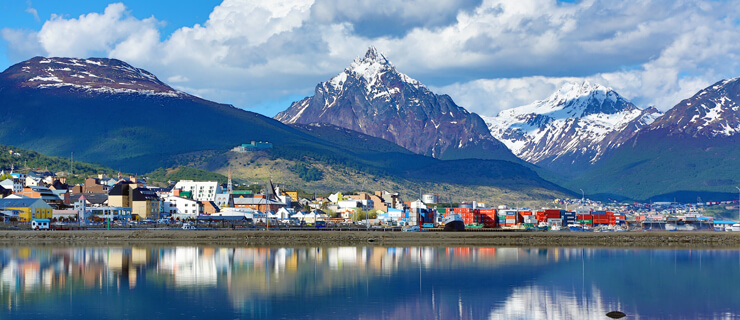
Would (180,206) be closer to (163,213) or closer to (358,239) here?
(163,213)

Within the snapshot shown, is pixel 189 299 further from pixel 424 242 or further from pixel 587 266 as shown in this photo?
pixel 424 242

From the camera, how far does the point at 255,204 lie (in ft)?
637

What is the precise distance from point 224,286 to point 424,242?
59.4 meters

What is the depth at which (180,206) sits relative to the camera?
17762cm

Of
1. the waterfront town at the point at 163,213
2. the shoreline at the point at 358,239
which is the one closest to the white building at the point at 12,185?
the waterfront town at the point at 163,213

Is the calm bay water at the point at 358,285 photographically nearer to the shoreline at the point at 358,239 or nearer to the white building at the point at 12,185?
the shoreline at the point at 358,239

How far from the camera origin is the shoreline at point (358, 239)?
115m

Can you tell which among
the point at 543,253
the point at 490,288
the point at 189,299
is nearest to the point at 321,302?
the point at 189,299

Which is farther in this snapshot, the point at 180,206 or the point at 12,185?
the point at 12,185

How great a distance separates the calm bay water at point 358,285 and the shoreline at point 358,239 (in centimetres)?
1956

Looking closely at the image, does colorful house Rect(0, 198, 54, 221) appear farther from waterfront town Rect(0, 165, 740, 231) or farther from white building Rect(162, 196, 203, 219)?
white building Rect(162, 196, 203, 219)

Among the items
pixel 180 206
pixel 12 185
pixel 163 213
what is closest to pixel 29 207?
pixel 163 213

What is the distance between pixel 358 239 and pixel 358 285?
56153 millimetres

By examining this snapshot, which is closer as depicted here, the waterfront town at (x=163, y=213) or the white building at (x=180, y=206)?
the waterfront town at (x=163, y=213)
